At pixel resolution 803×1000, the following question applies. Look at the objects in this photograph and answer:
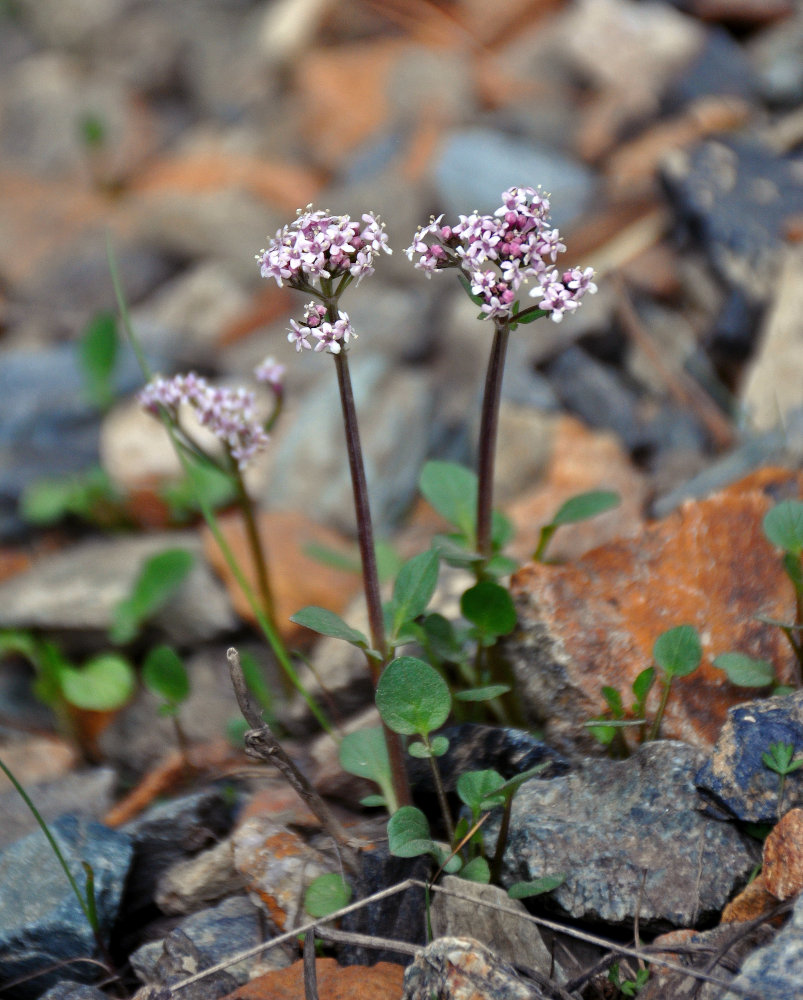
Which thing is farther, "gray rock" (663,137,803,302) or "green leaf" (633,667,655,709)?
"gray rock" (663,137,803,302)

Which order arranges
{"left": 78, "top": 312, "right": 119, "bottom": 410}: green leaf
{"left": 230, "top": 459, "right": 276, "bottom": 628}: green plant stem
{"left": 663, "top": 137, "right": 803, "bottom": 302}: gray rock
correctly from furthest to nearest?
{"left": 78, "top": 312, "right": 119, "bottom": 410}: green leaf, {"left": 663, "top": 137, "right": 803, "bottom": 302}: gray rock, {"left": 230, "top": 459, "right": 276, "bottom": 628}: green plant stem

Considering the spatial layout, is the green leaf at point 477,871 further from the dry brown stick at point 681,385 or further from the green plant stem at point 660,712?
the dry brown stick at point 681,385

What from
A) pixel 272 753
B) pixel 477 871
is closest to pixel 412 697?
pixel 272 753

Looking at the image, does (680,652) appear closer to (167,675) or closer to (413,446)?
(167,675)

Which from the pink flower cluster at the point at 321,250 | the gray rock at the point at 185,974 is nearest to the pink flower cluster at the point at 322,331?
the pink flower cluster at the point at 321,250

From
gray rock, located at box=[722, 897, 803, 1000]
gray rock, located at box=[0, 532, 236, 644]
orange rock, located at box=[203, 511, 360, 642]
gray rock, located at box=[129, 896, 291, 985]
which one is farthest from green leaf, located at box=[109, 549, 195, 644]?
gray rock, located at box=[722, 897, 803, 1000]

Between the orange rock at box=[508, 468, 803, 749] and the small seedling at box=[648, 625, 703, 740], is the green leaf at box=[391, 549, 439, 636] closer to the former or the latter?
the orange rock at box=[508, 468, 803, 749]
